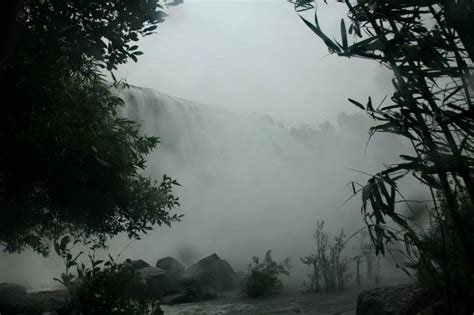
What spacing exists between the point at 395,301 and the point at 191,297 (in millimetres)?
7329

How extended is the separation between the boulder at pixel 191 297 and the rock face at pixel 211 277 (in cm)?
128

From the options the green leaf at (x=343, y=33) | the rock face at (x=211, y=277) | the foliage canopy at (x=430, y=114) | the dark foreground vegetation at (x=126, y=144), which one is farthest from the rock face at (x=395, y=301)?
the rock face at (x=211, y=277)

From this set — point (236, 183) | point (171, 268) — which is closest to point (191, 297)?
point (171, 268)

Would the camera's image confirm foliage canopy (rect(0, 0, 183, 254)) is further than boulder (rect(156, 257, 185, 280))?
No

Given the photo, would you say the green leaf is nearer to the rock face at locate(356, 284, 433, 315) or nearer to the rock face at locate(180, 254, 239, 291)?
the rock face at locate(356, 284, 433, 315)

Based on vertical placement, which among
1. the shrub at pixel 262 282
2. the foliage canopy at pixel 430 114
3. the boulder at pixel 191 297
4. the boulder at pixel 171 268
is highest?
the foliage canopy at pixel 430 114

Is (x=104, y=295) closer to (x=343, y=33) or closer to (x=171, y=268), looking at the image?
(x=343, y=33)

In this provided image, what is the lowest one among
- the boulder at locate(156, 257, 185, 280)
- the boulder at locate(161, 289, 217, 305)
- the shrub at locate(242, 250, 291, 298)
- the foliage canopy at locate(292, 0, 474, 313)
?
the boulder at locate(161, 289, 217, 305)

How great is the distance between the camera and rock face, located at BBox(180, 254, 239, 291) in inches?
518

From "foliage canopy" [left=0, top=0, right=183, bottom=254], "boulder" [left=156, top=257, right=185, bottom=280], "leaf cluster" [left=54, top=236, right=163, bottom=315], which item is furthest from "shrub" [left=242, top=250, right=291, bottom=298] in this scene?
"leaf cluster" [left=54, top=236, right=163, bottom=315]

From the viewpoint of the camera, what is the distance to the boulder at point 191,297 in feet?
36.0

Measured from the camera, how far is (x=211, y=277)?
44.4ft

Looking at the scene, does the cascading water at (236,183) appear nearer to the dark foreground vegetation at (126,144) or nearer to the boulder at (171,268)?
the boulder at (171,268)

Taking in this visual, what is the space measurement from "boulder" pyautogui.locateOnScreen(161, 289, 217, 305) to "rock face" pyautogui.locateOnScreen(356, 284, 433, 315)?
6500 millimetres
